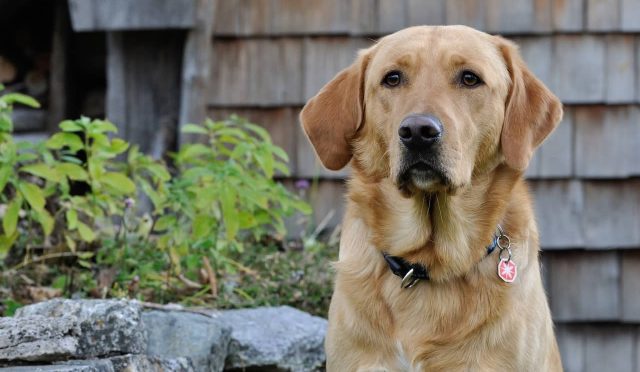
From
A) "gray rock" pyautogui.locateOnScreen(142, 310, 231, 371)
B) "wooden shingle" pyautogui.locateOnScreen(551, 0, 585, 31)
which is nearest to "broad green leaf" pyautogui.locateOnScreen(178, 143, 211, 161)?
"gray rock" pyautogui.locateOnScreen(142, 310, 231, 371)

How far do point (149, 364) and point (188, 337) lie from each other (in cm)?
48

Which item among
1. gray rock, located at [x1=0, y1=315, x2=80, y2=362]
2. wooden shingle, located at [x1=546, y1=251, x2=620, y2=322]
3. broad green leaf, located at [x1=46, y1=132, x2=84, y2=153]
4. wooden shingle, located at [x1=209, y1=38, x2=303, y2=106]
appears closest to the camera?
Answer: gray rock, located at [x1=0, y1=315, x2=80, y2=362]

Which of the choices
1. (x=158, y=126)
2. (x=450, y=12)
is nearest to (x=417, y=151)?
(x=450, y=12)

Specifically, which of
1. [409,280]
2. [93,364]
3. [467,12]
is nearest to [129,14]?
[467,12]

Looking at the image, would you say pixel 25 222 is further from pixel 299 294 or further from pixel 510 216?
pixel 510 216

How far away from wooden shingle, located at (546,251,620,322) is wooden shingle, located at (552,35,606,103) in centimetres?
80

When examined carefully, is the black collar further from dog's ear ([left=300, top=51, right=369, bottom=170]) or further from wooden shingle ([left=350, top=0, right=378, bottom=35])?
wooden shingle ([left=350, top=0, right=378, bottom=35])

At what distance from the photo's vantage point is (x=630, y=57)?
17.5 ft

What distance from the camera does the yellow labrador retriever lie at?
313cm

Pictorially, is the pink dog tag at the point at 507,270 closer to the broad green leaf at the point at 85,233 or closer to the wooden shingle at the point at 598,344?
the broad green leaf at the point at 85,233

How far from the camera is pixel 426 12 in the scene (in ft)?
17.6

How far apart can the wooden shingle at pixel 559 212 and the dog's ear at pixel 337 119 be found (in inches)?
87.2

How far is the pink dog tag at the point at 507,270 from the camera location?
3.21 metres

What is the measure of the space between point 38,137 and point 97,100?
22.0 inches
